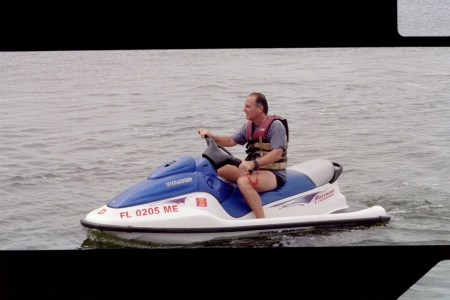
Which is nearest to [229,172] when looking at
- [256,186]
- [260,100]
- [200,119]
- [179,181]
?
[256,186]

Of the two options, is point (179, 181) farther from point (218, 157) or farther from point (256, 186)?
point (256, 186)

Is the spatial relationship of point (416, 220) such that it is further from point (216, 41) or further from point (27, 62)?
point (27, 62)

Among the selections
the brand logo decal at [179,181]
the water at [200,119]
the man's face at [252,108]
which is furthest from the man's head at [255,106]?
the water at [200,119]

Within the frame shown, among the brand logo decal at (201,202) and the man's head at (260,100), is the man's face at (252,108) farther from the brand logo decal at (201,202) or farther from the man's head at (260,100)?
the brand logo decal at (201,202)

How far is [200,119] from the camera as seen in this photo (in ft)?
15.9

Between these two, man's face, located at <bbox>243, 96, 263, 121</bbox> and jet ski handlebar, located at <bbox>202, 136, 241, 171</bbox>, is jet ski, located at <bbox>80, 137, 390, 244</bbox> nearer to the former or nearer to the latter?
jet ski handlebar, located at <bbox>202, 136, 241, 171</bbox>

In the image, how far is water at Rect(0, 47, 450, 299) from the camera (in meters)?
4.43

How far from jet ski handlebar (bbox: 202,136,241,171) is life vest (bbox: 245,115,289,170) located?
0.21 m

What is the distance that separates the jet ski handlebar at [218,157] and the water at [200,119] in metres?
0.68

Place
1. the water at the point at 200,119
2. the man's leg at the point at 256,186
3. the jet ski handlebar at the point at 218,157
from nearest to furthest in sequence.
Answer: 1. the jet ski handlebar at the point at 218,157
2. the man's leg at the point at 256,186
3. the water at the point at 200,119

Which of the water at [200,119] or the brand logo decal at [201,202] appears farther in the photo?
the water at [200,119]

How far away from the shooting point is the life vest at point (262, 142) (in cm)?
399

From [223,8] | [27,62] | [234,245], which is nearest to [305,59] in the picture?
[223,8]

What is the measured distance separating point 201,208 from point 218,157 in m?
0.28
